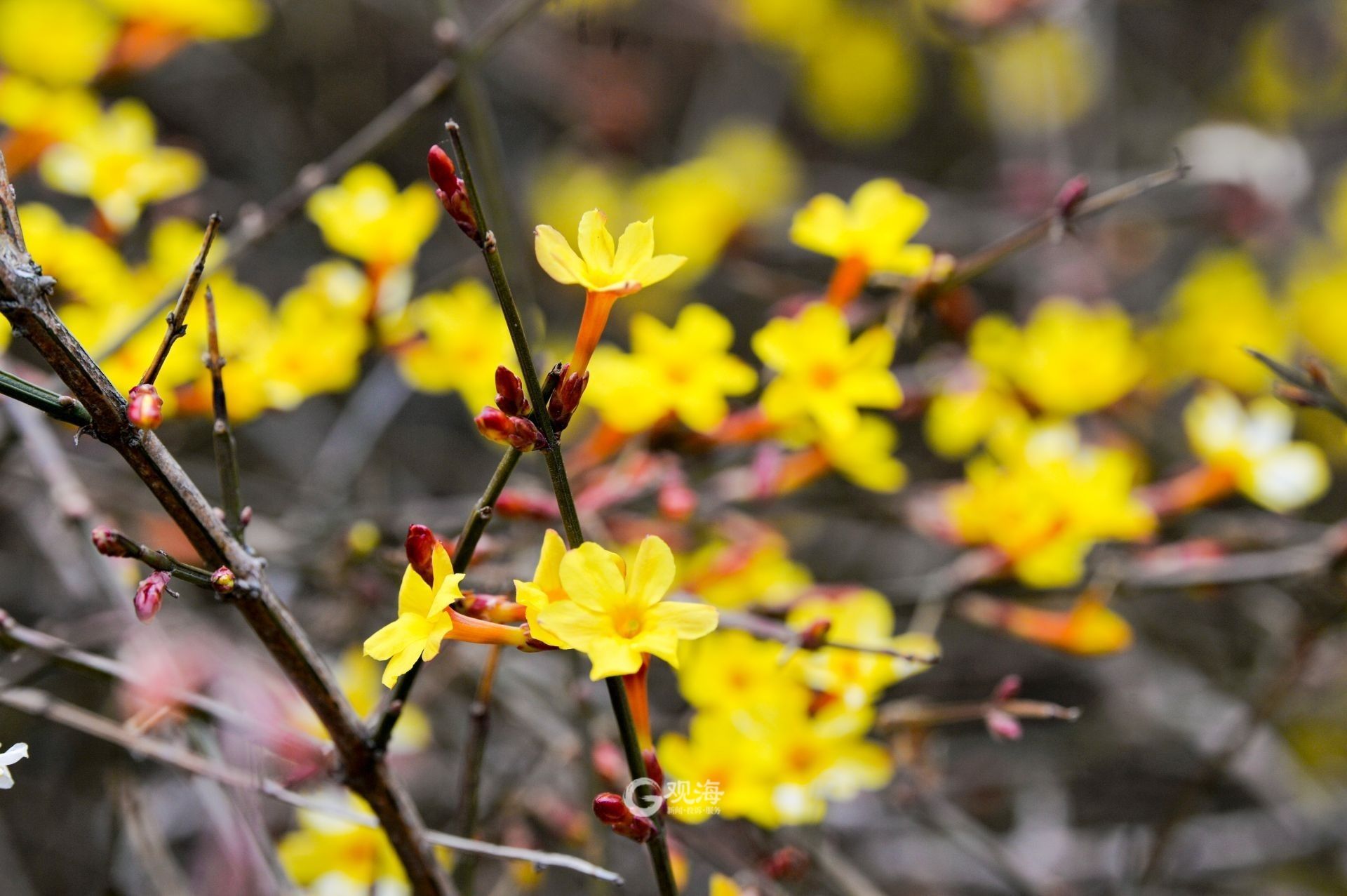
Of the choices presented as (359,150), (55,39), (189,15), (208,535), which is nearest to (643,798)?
(208,535)

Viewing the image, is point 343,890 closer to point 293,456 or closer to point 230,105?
point 293,456

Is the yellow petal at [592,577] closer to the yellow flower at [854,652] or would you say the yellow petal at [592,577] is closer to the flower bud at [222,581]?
the flower bud at [222,581]

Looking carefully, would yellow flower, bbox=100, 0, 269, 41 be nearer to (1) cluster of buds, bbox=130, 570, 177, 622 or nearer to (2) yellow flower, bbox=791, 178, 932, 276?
(2) yellow flower, bbox=791, 178, 932, 276

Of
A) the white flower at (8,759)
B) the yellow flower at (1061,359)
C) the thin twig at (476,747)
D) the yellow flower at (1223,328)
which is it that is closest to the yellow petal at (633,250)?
the thin twig at (476,747)

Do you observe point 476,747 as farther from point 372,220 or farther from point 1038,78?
point 1038,78

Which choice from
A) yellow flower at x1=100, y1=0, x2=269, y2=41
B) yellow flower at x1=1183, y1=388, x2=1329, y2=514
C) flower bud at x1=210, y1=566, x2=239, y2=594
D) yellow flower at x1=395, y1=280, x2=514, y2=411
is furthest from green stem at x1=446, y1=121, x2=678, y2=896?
yellow flower at x1=100, y1=0, x2=269, y2=41

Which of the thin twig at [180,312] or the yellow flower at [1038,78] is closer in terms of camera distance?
the thin twig at [180,312]

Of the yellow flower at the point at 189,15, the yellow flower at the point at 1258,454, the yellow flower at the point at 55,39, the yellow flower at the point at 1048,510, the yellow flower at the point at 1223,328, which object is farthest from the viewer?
the yellow flower at the point at 1223,328
